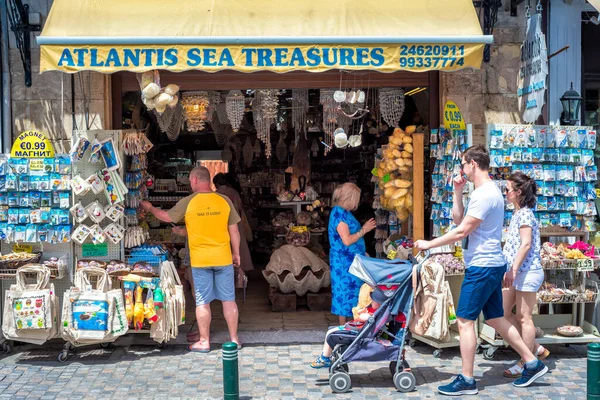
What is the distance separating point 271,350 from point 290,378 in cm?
90

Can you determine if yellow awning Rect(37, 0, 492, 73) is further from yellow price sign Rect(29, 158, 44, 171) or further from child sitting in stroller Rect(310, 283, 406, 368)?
child sitting in stroller Rect(310, 283, 406, 368)

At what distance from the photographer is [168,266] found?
6742 millimetres

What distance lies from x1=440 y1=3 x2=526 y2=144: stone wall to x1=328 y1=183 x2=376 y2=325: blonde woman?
60.2 inches

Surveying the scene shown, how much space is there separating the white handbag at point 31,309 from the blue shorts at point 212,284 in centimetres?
130

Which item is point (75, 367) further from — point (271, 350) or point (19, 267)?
point (271, 350)

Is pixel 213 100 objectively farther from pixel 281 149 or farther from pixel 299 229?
pixel 281 149

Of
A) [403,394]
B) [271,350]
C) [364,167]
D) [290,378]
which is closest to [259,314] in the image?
[271,350]

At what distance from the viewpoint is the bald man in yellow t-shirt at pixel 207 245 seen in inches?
261

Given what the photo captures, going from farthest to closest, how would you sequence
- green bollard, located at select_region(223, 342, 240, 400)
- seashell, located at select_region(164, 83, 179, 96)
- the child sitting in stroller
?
seashell, located at select_region(164, 83, 179, 96) → the child sitting in stroller → green bollard, located at select_region(223, 342, 240, 400)

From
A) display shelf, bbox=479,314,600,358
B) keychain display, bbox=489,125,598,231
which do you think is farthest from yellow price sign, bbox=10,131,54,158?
display shelf, bbox=479,314,600,358

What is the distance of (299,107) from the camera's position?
28.3ft

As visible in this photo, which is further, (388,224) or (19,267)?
(388,224)

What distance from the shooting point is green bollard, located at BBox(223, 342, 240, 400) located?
4.72 m

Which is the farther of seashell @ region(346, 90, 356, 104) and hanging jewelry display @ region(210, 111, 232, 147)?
hanging jewelry display @ region(210, 111, 232, 147)
